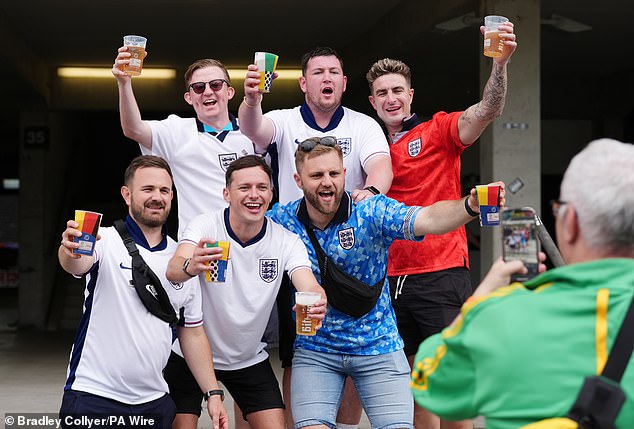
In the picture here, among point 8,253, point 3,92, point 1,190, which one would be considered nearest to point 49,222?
point 3,92

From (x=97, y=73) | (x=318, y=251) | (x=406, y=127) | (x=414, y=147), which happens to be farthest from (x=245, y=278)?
(x=97, y=73)

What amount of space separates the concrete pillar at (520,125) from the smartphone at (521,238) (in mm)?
7387

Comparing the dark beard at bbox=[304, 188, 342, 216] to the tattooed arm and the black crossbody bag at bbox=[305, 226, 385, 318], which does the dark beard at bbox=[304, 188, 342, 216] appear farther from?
the tattooed arm

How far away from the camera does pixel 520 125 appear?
998cm

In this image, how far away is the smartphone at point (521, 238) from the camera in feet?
8.04

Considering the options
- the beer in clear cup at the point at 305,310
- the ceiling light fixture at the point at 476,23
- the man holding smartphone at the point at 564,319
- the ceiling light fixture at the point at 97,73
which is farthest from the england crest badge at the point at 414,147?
the ceiling light fixture at the point at 97,73

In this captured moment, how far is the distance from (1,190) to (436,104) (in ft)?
61.0

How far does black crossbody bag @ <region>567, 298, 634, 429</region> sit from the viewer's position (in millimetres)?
1950

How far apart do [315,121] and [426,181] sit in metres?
0.72

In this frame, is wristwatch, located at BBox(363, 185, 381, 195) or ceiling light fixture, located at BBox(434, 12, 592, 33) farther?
ceiling light fixture, located at BBox(434, 12, 592, 33)

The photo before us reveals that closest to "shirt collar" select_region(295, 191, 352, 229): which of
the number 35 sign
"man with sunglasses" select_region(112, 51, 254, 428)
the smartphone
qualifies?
"man with sunglasses" select_region(112, 51, 254, 428)

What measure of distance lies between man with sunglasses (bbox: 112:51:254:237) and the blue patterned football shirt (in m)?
0.75

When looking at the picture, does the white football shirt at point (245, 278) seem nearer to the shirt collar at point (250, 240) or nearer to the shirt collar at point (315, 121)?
the shirt collar at point (250, 240)

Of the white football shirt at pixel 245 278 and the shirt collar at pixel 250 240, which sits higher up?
the shirt collar at pixel 250 240
